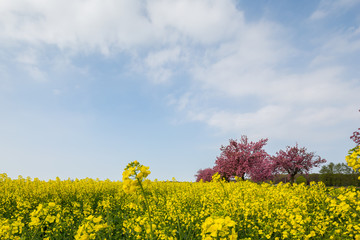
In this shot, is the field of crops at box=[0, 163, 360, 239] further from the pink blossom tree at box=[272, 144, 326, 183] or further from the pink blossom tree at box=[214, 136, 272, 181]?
the pink blossom tree at box=[272, 144, 326, 183]

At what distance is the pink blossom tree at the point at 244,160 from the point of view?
19453 mm

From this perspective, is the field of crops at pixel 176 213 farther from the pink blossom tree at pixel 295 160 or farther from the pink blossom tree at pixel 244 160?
the pink blossom tree at pixel 295 160

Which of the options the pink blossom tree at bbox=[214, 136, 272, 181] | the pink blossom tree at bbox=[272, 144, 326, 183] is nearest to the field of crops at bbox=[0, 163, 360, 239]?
the pink blossom tree at bbox=[214, 136, 272, 181]

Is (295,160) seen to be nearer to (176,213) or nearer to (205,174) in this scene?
(205,174)

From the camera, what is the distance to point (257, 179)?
20.1 meters

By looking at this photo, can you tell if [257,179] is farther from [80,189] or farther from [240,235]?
[240,235]

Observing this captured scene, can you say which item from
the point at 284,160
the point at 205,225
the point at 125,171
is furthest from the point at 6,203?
the point at 284,160

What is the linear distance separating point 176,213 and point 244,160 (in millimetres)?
15191

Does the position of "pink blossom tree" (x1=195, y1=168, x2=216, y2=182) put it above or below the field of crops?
above

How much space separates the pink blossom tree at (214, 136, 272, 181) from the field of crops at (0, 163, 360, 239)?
9624 mm

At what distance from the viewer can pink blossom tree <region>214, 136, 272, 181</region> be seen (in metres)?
19.5

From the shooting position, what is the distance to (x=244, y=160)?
1975cm

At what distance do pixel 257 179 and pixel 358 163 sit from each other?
17.0 metres

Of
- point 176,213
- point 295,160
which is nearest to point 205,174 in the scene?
point 295,160
